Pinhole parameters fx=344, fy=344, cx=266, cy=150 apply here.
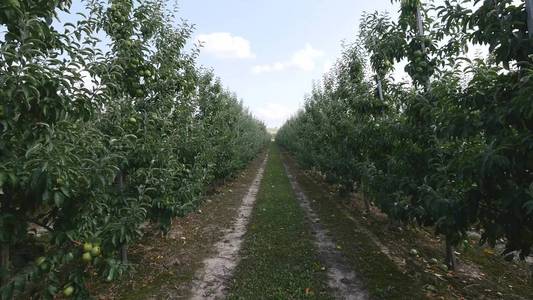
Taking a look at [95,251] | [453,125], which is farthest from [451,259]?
[95,251]

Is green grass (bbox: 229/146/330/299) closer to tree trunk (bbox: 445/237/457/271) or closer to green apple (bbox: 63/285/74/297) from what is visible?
tree trunk (bbox: 445/237/457/271)

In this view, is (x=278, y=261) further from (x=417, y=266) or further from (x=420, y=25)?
(x=420, y=25)

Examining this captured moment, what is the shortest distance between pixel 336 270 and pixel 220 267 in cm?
234

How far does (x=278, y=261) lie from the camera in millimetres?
7258

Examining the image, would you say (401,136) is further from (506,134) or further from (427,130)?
(506,134)

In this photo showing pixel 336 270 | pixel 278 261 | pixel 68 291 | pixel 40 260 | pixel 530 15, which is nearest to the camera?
pixel 40 260

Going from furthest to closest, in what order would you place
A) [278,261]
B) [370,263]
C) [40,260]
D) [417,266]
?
[278,261]
[370,263]
[417,266]
[40,260]

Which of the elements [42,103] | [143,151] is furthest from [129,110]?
[42,103]

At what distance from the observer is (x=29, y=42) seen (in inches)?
114

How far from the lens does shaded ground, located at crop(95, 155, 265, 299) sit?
5.91 meters

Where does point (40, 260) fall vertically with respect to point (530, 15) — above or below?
below

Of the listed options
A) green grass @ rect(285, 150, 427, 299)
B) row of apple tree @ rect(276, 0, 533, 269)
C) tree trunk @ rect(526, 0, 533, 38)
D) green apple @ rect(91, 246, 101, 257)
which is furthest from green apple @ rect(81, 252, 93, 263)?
tree trunk @ rect(526, 0, 533, 38)

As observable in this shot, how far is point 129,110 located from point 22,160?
3008 millimetres

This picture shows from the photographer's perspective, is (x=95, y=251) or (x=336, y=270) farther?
(x=336, y=270)
